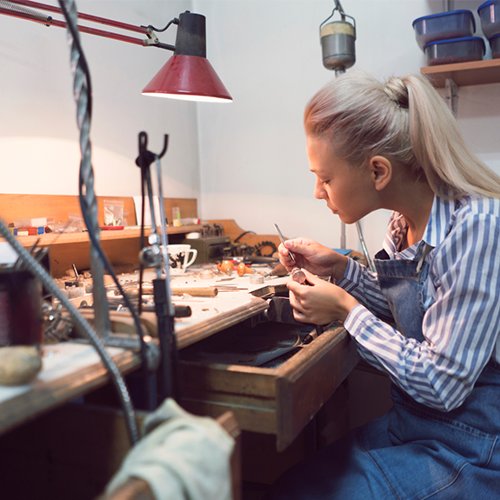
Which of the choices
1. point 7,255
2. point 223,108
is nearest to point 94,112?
point 223,108

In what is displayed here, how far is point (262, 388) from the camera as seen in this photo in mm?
717

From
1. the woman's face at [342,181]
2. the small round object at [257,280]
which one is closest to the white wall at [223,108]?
the small round object at [257,280]

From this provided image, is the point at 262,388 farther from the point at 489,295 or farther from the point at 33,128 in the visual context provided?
the point at 33,128

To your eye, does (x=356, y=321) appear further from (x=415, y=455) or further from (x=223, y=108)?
(x=223, y=108)

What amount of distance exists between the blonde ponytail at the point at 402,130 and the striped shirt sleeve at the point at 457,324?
0.12m

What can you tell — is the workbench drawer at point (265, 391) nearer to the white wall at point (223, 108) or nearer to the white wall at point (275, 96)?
the white wall at point (223, 108)

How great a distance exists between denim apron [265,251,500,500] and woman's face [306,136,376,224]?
5.8 inches

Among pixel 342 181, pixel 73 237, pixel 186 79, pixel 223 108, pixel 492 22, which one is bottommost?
pixel 73 237

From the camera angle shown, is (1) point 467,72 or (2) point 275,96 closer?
(1) point 467,72

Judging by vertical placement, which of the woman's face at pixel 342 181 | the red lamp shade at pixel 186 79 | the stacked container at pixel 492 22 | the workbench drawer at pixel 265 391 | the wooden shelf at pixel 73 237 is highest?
the stacked container at pixel 492 22

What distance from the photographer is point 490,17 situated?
5.33 feet

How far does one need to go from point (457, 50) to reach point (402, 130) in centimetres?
98

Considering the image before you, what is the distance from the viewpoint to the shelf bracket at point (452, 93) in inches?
70.9

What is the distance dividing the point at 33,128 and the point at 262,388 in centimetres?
127
